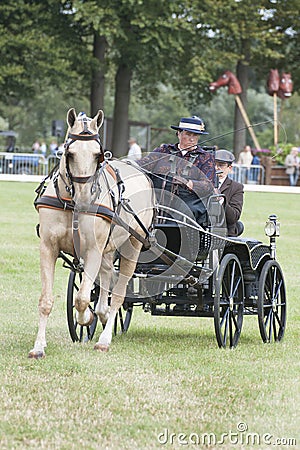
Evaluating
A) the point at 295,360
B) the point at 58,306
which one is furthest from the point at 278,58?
the point at 295,360

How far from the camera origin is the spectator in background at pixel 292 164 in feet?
107

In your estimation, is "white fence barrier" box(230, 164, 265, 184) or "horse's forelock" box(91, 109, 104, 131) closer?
"horse's forelock" box(91, 109, 104, 131)

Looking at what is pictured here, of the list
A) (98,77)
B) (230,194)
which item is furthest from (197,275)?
(98,77)

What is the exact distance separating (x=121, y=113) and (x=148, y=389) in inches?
1305

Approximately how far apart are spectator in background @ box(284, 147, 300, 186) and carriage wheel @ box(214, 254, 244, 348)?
23954 millimetres

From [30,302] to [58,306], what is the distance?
0.34 meters

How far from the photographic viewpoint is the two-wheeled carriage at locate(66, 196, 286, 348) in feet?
28.1

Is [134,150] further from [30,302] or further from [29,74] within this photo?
[30,302]

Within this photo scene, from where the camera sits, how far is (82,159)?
743 cm

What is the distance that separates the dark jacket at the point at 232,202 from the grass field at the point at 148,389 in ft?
3.82

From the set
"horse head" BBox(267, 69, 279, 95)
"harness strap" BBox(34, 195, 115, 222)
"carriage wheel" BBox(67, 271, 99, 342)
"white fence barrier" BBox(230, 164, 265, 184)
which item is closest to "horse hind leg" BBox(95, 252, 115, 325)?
"carriage wheel" BBox(67, 271, 99, 342)

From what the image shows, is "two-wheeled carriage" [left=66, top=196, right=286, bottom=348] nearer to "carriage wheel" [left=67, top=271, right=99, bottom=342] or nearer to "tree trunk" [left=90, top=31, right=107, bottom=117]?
"carriage wheel" [left=67, top=271, right=99, bottom=342]

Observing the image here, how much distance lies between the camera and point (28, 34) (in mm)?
36250

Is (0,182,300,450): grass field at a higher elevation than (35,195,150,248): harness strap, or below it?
below
